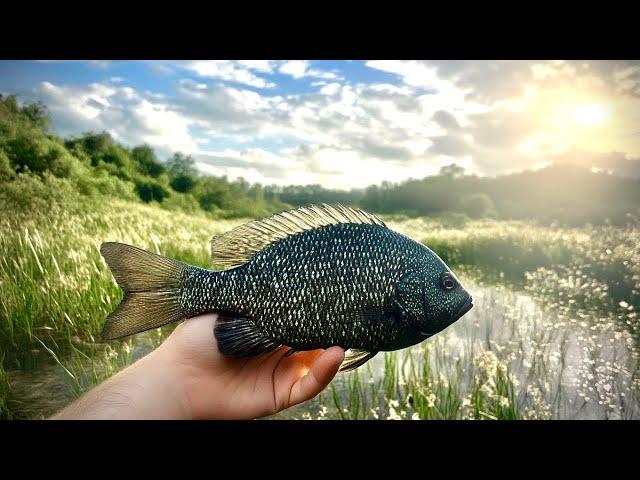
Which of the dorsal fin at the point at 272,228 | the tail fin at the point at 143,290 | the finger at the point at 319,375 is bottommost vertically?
the finger at the point at 319,375

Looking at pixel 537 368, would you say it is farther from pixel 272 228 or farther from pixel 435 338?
pixel 272 228

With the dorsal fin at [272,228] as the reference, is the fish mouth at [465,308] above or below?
below

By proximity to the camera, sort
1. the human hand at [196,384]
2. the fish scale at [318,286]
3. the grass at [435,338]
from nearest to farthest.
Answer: the fish scale at [318,286]
the human hand at [196,384]
the grass at [435,338]

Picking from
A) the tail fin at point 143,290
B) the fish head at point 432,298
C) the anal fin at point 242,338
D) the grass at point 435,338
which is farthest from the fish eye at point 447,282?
the grass at point 435,338

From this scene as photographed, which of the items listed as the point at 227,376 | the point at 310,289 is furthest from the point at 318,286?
the point at 227,376

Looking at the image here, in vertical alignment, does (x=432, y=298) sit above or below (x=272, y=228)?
below

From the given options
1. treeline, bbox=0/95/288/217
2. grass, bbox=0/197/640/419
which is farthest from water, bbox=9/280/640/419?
treeline, bbox=0/95/288/217

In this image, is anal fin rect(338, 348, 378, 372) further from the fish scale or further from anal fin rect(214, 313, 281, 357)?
anal fin rect(214, 313, 281, 357)

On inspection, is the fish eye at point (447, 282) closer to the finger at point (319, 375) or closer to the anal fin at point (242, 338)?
the finger at point (319, 375)
